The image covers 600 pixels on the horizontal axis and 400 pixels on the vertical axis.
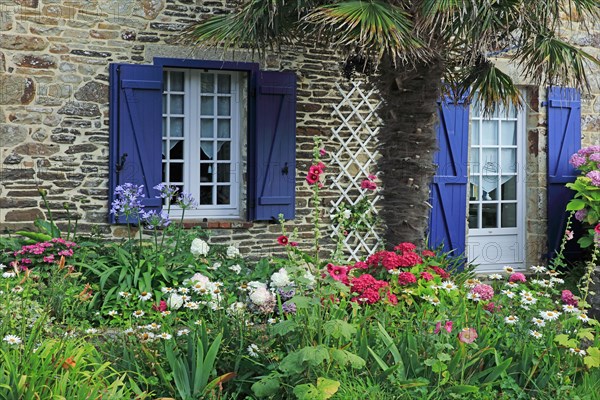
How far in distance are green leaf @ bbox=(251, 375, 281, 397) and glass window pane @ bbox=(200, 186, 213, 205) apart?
4843 millimetres

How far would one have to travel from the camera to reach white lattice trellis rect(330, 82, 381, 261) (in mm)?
9281

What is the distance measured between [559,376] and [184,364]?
205cm

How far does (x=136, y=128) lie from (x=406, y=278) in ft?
11.8

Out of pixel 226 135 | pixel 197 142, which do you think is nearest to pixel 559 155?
pixel 226 135

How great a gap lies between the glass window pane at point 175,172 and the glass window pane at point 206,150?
10.1 inches

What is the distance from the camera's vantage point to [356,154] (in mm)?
9359

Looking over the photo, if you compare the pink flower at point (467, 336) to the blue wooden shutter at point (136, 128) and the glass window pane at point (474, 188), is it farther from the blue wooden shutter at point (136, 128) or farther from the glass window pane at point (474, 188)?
the glass window pane at point (474, 188)

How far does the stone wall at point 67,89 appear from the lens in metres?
8.04

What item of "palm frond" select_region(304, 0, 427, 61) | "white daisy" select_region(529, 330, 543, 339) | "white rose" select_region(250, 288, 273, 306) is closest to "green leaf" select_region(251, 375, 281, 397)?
"white rose" select_region(250, 288, 273, 306)

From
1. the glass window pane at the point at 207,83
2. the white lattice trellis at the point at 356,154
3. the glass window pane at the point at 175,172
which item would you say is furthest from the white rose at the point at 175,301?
the white lattice trellis at the point at 356,154

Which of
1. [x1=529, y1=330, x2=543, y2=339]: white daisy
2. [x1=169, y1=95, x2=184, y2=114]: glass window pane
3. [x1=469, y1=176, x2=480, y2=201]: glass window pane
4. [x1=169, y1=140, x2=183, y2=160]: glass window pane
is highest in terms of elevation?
[x1=169, y1=95, x2=184, y2=114]: glass window pane

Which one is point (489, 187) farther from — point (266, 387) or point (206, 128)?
point (266, 387)

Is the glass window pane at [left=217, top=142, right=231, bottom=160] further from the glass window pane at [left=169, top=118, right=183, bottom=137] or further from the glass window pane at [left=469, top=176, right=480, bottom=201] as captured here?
the glass window pane at [left=469, top=176, right=480, bottom=201]

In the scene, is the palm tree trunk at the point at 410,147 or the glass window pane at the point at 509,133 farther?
the glass window pane at the point at 509,133
